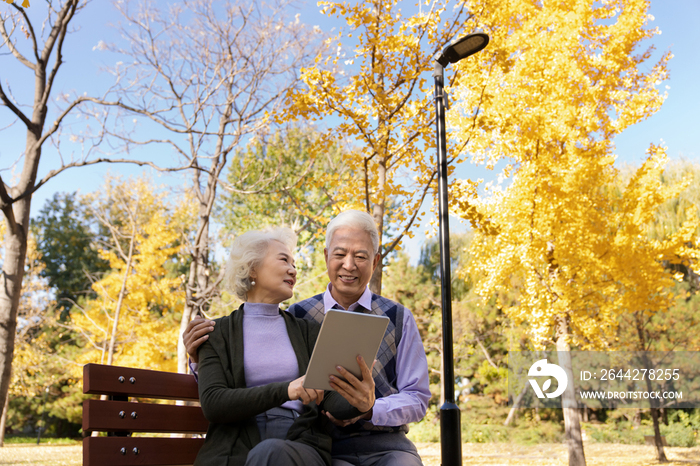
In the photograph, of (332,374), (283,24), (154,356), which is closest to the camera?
(332,374)

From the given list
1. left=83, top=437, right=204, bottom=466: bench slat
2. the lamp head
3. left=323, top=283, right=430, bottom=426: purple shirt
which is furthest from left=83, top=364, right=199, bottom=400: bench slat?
the lamp head

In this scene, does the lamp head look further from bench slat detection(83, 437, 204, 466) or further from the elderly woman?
bench slat detection(83, 437, 204, 466)

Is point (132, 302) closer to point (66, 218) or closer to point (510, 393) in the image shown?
point (510, 393)

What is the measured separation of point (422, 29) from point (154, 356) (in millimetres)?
11146

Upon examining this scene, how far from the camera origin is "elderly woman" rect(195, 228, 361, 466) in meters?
1.87

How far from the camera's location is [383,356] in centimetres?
240

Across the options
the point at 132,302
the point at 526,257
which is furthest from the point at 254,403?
the point at 132,302

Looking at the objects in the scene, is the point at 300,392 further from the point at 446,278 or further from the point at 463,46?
the point at 463,46

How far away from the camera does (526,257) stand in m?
8.25

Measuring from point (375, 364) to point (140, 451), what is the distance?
107 cm

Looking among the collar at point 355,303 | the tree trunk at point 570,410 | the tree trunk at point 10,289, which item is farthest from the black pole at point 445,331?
the tree trunk at point 570,410

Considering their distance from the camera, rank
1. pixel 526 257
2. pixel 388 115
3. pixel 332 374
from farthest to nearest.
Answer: pixel 526 257
pixel 388 115
pixel 332 374

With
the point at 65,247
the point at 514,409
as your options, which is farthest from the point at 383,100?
the point at 65,247

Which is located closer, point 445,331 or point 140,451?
point 140,451
